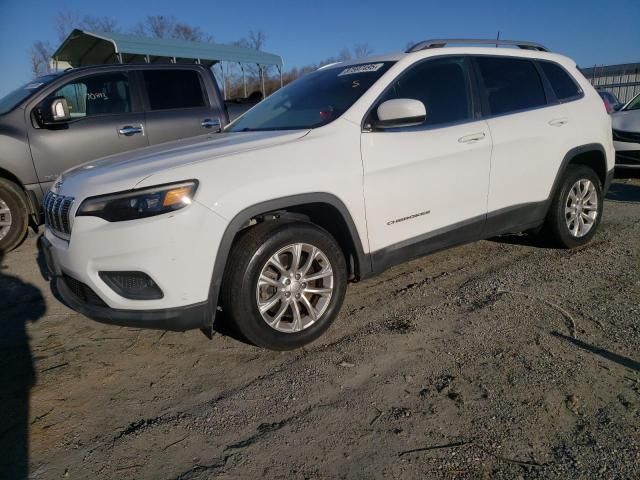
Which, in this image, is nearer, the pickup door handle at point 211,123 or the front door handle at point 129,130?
the front door handle at point 129,130

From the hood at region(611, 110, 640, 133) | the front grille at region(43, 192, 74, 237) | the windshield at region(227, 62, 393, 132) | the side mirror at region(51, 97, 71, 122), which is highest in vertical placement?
the side mirror at region(51, 97, 71, 122)

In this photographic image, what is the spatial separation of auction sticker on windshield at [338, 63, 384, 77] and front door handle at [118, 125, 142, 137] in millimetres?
2923

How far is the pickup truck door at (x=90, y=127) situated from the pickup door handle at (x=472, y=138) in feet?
12.3

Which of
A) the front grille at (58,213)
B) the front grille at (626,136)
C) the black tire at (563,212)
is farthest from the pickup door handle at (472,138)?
the front grille at (626,136)

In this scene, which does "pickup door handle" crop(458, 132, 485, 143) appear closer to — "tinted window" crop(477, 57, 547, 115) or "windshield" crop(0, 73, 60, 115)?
"tinted window" crop(477, 57, 547, 115)

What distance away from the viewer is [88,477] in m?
2.00

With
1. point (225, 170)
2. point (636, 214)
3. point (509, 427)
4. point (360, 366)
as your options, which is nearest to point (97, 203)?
point (225, 170)

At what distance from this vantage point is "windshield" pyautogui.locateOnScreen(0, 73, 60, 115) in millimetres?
5105

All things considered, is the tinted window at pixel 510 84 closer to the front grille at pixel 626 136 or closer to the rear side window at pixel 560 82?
the rear side window at pixel 560 82

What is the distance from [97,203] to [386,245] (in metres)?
1.76

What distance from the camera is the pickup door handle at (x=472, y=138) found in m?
3.48

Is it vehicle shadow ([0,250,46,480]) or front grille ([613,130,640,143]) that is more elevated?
front grille ([613,130,640,143])

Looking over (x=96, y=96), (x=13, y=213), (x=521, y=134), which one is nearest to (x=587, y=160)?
(x=521, y=134)

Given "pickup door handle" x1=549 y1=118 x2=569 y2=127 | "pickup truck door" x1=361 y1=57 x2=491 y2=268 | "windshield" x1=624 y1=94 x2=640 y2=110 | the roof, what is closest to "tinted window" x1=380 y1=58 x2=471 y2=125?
"pickup truck door" x1=361 y1=57 x2=491 y2=268
